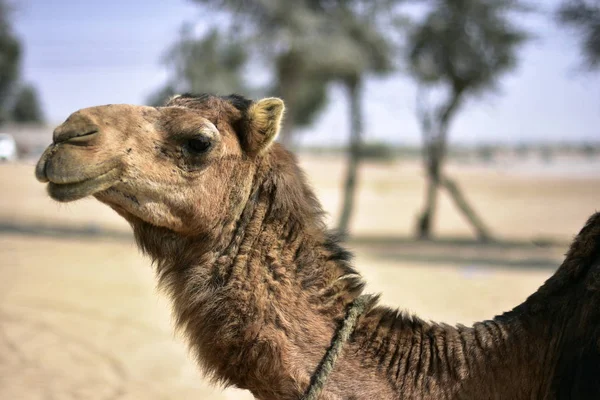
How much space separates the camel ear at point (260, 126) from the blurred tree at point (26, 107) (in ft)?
154

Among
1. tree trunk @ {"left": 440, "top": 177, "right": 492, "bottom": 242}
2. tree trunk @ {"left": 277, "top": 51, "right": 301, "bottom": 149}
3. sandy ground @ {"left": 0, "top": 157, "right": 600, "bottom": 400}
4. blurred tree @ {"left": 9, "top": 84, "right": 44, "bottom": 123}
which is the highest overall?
blurred tree @ {"left": 9, "top": 84, "right": 44, "bottom": 123}

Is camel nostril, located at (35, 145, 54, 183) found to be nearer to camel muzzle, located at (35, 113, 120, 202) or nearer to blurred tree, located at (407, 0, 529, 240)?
camel muzzle, located at (35, 113, 120, 202)

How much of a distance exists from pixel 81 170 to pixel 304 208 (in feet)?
3.32

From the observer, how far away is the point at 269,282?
2916mm

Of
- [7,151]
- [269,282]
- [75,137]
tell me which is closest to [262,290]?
[269,282]

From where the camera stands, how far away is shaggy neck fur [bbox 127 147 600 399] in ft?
9.18

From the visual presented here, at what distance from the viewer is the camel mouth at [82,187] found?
2.84 metres

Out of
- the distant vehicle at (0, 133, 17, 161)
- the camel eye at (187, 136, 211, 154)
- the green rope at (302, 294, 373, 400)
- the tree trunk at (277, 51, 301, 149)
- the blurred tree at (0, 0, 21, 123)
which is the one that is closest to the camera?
the green rope at (302, 294, 373, 400)

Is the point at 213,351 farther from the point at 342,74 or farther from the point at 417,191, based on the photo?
the point at 417,191

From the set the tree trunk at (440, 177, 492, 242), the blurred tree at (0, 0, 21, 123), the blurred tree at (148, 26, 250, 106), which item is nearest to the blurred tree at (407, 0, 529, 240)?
the tree trunk at (440, 177, 492, 242)

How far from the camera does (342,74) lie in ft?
69.4

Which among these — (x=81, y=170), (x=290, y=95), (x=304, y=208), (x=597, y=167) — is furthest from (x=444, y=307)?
(x=597, y=167)

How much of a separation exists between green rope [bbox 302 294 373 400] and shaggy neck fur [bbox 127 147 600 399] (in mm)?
31

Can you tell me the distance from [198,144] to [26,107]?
170ft
